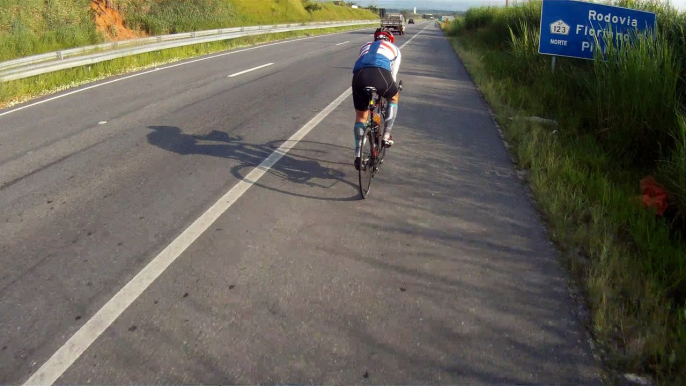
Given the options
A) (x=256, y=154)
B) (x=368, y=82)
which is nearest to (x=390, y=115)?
(x=368, y=82)

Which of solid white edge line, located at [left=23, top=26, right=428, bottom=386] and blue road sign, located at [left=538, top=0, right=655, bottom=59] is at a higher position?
blue road sign, located at [left=538, top=0, right=655, bottom=59]

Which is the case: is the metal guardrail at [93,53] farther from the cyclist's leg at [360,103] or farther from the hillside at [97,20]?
the cyclist's leg at [360,103]

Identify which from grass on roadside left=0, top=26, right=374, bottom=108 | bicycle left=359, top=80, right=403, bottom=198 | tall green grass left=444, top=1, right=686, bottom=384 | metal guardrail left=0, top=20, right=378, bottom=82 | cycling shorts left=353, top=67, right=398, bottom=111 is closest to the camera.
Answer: tall green grass left=444, top=1, right=686, bottom=384

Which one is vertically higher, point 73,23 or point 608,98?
point 73,23

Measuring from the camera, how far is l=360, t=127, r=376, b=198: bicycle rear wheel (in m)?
5.52

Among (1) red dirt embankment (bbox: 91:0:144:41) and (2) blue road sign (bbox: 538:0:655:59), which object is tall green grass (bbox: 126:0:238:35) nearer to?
(1) red dirt embankment (bbox: 91:0:144:41)

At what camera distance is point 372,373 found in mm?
2965

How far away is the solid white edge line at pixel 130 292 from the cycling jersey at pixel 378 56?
1.78 meters

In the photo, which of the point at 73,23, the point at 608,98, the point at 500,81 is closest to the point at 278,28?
the point at 73,23

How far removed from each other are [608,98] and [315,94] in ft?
19.1

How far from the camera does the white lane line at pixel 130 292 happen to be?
9.86 feet

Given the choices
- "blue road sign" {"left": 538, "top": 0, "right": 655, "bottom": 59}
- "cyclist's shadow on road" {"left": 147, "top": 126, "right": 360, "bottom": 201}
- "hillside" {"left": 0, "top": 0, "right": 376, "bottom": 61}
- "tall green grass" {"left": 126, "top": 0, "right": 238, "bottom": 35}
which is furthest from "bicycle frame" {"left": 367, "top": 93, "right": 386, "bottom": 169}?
"tall green grass" {"left": 126, "top": 0, "right": 238, "bottom": 35}

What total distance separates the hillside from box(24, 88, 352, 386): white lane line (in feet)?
43.7

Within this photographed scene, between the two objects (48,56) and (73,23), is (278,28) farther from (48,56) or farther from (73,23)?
(48,56)
